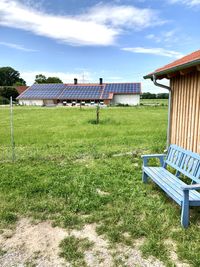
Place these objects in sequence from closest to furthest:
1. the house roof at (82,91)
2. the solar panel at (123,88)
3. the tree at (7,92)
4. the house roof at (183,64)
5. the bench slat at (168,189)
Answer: the bench slat at (168,189)
the house roof at (183,64)
the house roof at (82,91)
the solar panel at (123,88)
the tree at (7,92)

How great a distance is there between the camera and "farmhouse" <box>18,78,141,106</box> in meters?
49.8

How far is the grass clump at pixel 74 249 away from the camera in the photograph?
293 centimetres

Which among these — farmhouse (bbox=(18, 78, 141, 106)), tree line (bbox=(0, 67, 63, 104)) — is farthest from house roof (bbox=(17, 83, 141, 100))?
tree line (bbox=(0, 67, 63, 104))

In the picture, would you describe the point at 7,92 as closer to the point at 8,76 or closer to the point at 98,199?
the point at 8,76

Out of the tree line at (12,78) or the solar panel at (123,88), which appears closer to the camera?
the solar panel at (123,88)

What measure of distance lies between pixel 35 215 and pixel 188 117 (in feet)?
12.2

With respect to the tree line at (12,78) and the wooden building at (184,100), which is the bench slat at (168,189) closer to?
the wooden building at (184,100)

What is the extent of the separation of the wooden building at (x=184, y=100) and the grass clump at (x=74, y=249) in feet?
10.3

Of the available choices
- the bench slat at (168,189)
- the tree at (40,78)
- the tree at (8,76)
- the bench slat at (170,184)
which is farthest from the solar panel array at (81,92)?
the tree at (8,76)

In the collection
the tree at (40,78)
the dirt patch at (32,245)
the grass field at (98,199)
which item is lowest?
the dirt patch at (32,245)

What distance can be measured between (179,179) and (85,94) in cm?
4695

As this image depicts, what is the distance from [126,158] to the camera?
24.6 ft

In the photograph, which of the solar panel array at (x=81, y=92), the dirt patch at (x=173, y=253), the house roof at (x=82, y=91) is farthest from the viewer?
the house roof at (x=82, y=91)

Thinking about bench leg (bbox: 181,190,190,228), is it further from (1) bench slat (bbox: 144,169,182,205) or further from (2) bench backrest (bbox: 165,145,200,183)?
(2) bench backrest (bbox: 165,145,200,183)
